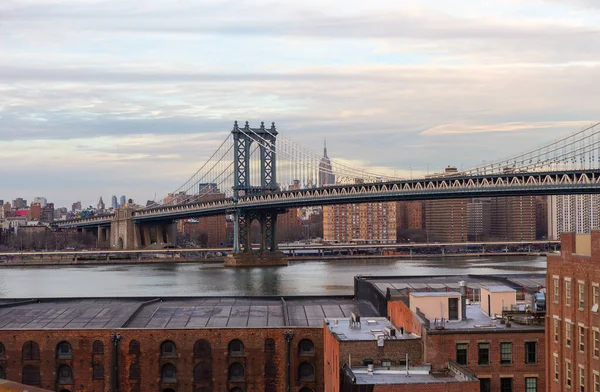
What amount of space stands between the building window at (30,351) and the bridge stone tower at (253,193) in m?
55.0

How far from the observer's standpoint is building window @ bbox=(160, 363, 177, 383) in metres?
22.8

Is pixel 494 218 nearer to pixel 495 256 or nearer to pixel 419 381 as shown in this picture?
pixel 495 256

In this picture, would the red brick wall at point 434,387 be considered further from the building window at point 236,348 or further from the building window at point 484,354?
the building window at point 236,348

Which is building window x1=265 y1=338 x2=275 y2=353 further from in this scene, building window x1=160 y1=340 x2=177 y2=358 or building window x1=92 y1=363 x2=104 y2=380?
building window x1=92 y1=363 x2=104 y2=380

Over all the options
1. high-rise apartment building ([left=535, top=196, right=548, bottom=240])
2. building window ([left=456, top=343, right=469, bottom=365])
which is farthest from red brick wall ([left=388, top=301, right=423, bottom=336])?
high-rise apartment building ([left=535, top=196, right=548, bottom=240])

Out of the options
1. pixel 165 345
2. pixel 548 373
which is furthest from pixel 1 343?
pixel 548 373

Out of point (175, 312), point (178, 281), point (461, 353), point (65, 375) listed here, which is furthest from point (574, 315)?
point (178, 281)

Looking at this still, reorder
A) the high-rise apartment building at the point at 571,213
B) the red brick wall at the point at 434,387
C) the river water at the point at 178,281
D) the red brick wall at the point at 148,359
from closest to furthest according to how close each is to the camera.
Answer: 1. the red brick wall at the point at 434,387
2. the red brick wall at the point at 148,359
3. the river water at the point at 178,281
4. the high-rise apartment building at the point at 571,213

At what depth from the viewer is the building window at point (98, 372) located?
74.6ft

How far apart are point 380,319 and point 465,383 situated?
6.26 metres

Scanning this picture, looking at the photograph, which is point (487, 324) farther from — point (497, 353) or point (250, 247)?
point (250, 247)

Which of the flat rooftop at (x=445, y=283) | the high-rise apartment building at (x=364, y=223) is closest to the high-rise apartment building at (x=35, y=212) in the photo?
the high-rise apartment building at (x=364, y=223)

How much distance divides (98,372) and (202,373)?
2232 millimetres

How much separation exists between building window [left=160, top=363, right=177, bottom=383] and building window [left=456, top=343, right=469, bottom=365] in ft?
23.4
